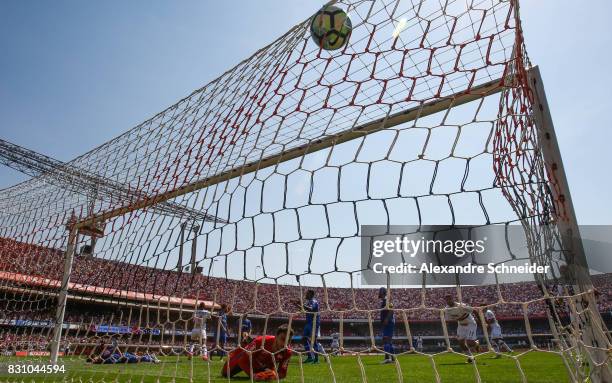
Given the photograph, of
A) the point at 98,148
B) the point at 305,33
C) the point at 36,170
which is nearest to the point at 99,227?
the point at 98,148

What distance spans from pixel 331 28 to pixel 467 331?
7.21 metres

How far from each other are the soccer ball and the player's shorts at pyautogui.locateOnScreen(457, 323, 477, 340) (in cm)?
700

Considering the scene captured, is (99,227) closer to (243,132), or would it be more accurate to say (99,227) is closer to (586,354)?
(243,132)

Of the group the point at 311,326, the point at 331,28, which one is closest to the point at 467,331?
the point at 311,326

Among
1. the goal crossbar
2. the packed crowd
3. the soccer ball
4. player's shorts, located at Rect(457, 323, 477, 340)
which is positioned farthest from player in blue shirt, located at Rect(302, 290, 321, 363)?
player's shorts, located at Rect(457, 323, 477, 340)

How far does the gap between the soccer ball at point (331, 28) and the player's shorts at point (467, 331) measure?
276 inches

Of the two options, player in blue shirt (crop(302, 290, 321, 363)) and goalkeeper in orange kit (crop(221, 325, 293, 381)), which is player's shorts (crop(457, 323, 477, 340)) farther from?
goalkeeper in orange kit (crop(221, 325, 293, 381))

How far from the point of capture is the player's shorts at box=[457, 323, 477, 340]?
334 inches

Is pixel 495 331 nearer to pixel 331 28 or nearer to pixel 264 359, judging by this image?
pixel 264 359

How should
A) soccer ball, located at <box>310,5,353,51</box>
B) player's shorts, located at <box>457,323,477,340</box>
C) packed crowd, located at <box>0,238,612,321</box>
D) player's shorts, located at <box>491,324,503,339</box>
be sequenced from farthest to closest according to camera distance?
player's shorts, located at <box>491,324,503,339</box>, player's shorts, located at <box>457,323,477,340</box>, soccer ball, located at <box>310,5,353,51</box>, packed crowd, located at <box>0,238,612,321</box>

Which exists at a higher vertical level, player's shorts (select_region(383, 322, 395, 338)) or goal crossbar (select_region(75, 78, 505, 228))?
goal crossbar (select_region(75, 78, 505, 228))

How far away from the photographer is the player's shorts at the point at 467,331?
848 cm

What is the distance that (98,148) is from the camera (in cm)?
659

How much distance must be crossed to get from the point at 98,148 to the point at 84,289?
2.28 metres
